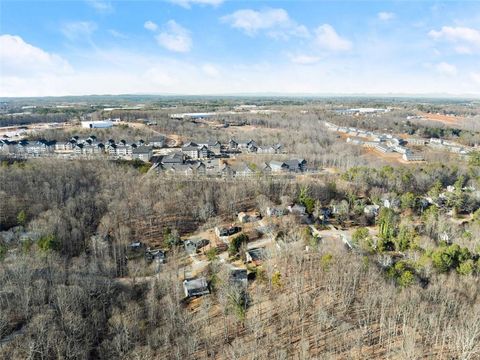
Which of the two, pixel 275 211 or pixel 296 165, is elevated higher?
pixel 296 165

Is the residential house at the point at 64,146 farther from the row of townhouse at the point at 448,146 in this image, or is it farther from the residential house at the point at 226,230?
the row of townhouse at the point at 448,146

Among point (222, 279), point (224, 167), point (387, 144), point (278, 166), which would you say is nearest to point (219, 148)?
point (224, 167)

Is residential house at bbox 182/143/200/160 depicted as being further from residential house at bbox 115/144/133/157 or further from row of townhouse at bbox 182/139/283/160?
residential house at bbox 115/144/133/157

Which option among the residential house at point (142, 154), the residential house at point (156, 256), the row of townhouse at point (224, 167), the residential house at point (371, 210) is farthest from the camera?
the residential house at point (142, 154)

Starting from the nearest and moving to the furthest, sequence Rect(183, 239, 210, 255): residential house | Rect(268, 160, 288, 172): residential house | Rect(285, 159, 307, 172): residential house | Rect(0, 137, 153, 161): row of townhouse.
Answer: Rect(183, 239, 210, 255): residential house, Rect(268, 160, 288, 172): residential house, Rect(285, 159, 307, 172): residential house, Rect(0, 137, 153, 161): row of townhouse

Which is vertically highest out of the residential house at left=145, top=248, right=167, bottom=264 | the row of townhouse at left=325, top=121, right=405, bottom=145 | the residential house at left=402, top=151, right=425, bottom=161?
the row of townhouse at left=325, top=121, right=405, bottom=145

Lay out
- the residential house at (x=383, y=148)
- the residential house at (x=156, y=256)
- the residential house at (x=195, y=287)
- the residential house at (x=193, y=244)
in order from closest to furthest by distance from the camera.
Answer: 1. the residential house at (x=195, y=287)
2. the residential house at (x=156, y=256)
3. the residential house at (x=193, y=244)
4. the residential house at (x=383, y=148)

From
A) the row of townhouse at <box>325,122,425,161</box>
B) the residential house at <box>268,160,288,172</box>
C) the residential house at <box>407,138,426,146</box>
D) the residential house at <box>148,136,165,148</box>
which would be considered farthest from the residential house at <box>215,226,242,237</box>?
the residential house at <box>407,138,426,146</box>

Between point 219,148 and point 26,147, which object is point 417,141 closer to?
point 219,148

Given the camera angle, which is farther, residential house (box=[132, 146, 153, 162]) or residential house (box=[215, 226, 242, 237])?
residential house (box=[132, 146, 153, 162])

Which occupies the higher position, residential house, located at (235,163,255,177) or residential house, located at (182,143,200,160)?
residential house, located at (182,143,200,160)

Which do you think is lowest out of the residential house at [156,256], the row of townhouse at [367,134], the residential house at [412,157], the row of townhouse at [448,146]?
the residential house at [156,256]

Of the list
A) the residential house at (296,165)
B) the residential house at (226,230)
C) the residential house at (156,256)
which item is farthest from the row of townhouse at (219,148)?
the residential house at (156,256)

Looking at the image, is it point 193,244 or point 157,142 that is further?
point 157,142
